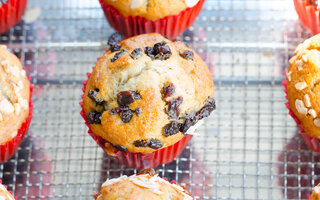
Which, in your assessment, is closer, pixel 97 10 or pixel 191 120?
pixel 191 120

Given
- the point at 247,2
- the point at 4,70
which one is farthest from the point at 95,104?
the point at 247,2

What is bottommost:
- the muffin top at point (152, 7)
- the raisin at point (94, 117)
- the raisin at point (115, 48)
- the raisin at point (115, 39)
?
the raisin at point (94, 117)

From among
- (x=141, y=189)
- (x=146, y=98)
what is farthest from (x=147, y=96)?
(x=141, y=189)

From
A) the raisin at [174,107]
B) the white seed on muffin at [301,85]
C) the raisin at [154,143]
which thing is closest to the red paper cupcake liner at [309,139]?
the white seed on muffin at [301,85]

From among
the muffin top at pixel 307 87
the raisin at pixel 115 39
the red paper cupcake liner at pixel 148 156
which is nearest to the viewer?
the muffin top at pixel 307 87

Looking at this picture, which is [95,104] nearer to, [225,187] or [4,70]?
[4,70]

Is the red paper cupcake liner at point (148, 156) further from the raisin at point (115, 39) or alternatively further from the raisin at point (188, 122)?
the raisin at point (115, 39)
